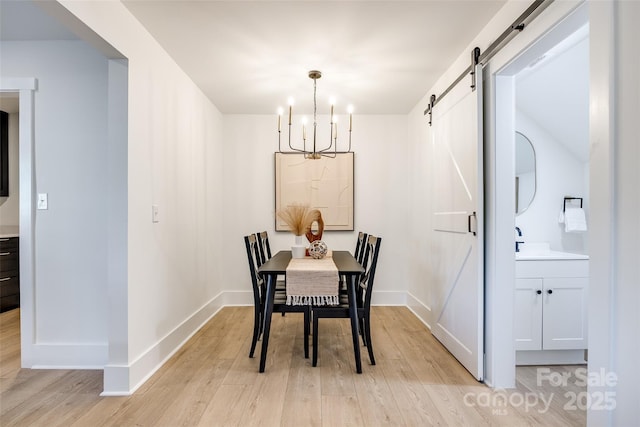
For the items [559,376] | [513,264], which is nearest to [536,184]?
[513,264]

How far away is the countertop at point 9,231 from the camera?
13.7 ft

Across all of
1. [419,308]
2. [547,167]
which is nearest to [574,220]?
[547,167]

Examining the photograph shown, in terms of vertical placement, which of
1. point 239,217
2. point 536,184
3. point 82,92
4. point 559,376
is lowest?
point 559,376

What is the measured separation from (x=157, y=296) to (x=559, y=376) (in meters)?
2.94

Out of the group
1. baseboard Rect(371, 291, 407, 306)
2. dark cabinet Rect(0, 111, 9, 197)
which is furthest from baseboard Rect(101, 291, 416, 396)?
dark cabinet Rect(0, 111, 9, 197)

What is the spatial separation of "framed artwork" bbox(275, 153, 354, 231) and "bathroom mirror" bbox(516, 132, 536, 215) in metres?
1.84

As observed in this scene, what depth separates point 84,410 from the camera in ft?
6.56

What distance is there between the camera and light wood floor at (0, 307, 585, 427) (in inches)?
75.3

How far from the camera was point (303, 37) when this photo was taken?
8.33 ft

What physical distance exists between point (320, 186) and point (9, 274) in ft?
12.3

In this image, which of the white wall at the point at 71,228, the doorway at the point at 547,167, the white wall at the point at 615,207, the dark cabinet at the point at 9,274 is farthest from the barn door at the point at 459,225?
the dark cabinet at the point at 9,274

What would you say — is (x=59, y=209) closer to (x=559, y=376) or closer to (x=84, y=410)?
(x=84, y=410)

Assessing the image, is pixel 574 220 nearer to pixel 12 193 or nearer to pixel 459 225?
pixel 459 225

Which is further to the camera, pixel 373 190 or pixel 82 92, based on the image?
pixel 373 190
